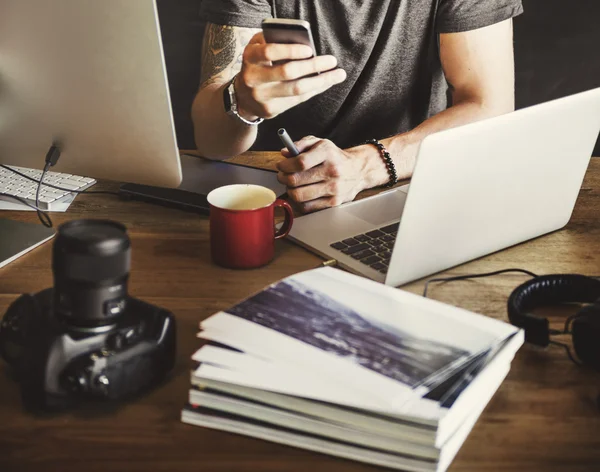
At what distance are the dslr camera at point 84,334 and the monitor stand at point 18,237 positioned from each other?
1.14 ft

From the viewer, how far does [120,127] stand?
1.02 m

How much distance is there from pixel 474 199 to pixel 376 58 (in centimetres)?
96

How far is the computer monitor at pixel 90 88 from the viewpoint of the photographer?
3.03 ft

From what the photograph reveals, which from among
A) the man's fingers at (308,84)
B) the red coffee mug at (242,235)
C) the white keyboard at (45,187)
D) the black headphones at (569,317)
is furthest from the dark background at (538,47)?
the black headphones at (569,317)

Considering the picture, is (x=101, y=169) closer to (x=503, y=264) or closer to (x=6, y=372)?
(x=6, y=372)

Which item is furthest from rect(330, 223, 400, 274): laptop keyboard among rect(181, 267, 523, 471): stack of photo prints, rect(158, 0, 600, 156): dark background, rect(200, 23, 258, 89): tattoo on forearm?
rect(158, 0, 600, 156): dark background

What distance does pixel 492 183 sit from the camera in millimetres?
1001

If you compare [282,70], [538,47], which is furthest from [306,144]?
[538,47]

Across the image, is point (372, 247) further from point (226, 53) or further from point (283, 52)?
point (226, 53)

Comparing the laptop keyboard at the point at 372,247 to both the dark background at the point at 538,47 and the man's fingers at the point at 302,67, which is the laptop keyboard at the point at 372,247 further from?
the dark background at the point at 538,47

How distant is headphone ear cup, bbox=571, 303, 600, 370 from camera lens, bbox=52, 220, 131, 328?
0.49 m

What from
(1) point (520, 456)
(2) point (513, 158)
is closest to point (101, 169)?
(2) point (513, 158)

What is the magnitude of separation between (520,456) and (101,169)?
29.5 inches

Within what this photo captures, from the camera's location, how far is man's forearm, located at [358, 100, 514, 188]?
1.38 metres
